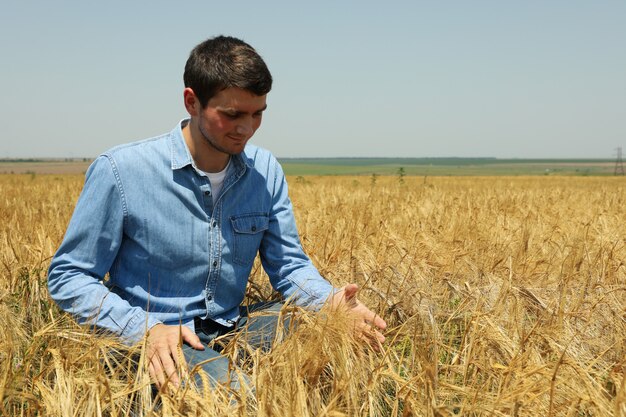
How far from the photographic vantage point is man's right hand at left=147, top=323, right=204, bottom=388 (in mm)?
1484

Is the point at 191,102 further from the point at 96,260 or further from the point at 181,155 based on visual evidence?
the point at 96,260

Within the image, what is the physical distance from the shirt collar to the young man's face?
0.39ft

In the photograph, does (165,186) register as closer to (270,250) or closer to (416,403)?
(270,250)

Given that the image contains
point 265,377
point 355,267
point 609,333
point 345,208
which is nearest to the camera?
point 265,377

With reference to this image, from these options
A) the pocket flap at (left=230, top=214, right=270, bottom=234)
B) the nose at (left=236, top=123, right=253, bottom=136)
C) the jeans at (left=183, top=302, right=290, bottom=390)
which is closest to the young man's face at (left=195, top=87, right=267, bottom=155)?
the nose at (left=236, top=123, right=253, bottom=136)

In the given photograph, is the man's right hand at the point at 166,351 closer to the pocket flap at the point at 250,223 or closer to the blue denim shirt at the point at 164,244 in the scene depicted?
the blue denim shirt at the point at 164,244

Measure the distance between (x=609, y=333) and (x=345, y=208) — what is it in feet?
10.3

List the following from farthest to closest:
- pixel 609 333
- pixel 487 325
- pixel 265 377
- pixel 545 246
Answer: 1. pixel 545 246
2. pixel 609 333
3. pixel 487 325
4. pixel 265 377

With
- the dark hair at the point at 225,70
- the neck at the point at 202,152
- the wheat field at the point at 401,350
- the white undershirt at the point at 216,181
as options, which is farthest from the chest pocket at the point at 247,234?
the dark hair at the point at 225,70

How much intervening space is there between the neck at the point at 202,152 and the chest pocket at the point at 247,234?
216 millimetres

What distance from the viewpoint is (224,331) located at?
2.21 meters

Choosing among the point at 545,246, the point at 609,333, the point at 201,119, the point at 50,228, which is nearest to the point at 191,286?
the point at 201,119

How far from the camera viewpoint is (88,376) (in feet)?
4.76

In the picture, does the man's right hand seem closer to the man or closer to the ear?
the man
